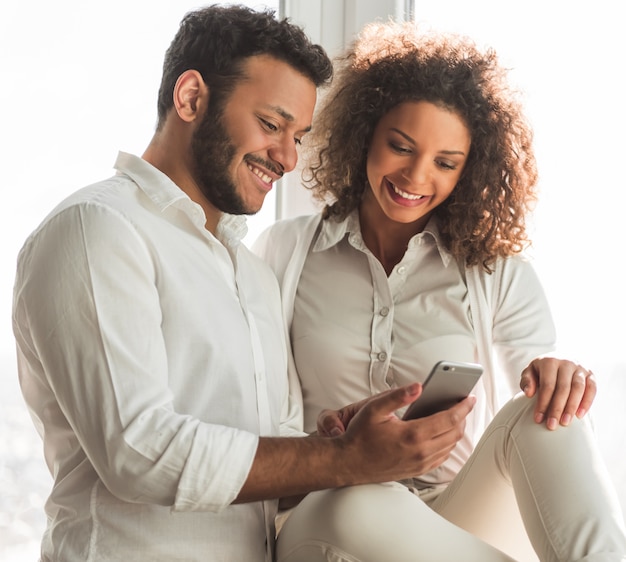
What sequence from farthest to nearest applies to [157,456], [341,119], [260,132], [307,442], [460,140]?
[341,119]
[460,140]
[260,132]
[307,442]
[157,456]

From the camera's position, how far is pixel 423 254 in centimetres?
193

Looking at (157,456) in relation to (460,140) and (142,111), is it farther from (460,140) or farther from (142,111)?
(142,111)

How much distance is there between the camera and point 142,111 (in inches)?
82.2

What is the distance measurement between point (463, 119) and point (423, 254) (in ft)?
0.99

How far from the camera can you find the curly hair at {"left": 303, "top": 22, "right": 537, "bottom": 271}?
185 centimetres

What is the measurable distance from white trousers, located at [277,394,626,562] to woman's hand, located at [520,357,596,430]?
0.06ft

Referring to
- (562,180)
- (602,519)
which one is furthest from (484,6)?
(602,519)

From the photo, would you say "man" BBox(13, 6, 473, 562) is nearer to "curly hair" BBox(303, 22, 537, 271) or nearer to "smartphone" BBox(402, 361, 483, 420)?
"smartphone" BBox(402, 361, 483, 420)

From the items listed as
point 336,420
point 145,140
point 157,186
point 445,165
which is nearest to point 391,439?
point 336,420

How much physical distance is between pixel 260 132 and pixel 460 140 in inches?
17.5

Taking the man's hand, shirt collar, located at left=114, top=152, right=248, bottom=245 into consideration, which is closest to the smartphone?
the man's hand

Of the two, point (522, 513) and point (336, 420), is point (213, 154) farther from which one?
point (522, 513)

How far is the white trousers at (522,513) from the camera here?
1.34m

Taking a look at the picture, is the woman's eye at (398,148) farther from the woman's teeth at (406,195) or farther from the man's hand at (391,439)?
the man's hand at (391,439)
